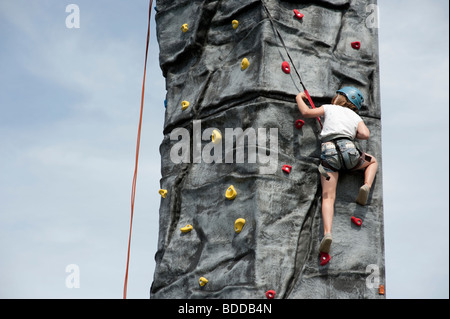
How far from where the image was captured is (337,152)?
5.82m

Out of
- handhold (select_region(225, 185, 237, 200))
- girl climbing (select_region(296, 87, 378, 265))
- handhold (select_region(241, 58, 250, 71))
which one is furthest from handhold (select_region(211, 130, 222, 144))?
girl climbing (select_region(296, 87, 378, 265))

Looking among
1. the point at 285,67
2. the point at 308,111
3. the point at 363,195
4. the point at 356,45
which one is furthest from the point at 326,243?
the point at 356,45

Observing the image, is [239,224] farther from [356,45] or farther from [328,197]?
[356,45]

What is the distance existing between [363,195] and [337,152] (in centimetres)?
38

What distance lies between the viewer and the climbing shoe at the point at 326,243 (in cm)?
571

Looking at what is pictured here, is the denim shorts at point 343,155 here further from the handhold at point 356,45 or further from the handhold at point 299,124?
the handhold at point 356,45

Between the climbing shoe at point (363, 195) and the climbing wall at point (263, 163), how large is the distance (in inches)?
2.8

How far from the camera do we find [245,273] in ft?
18.7

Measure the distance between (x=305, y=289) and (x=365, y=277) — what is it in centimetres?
52
